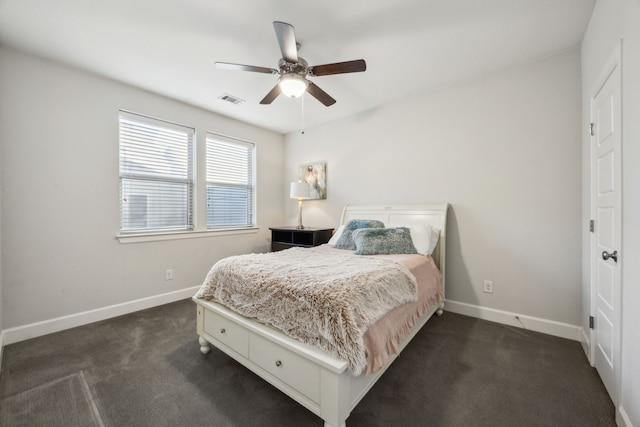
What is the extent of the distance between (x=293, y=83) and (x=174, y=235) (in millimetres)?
2433

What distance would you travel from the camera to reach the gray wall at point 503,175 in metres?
2.28

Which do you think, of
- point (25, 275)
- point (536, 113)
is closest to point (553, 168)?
point (536, 113)

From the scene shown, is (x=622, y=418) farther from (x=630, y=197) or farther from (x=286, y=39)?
(x=286, y=39)

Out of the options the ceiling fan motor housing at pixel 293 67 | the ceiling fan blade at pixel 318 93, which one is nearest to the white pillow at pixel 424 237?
the ceiling fan blade at pixel 318 93

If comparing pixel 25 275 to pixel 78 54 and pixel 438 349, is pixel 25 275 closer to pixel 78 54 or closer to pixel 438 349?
pixel 78 54

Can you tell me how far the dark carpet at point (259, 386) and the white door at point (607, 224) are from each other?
26cm

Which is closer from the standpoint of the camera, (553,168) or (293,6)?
(293,6)

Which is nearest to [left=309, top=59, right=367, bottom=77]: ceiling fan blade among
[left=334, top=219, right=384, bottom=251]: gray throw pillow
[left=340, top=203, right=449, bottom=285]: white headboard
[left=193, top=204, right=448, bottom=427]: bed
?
[left=334, top=219, right=384, bottom=251]: gray throw pillow

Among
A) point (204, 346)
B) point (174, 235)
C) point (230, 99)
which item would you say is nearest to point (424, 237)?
point (204, 346)

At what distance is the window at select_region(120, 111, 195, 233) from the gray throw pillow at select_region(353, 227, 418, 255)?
2.38m

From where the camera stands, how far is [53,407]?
149 centimetres

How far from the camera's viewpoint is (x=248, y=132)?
13.4ft

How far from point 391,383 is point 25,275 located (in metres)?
3.23

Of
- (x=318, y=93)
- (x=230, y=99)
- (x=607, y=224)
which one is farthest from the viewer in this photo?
(x=230, y=99)
